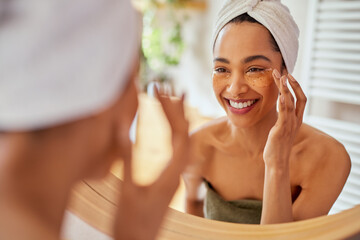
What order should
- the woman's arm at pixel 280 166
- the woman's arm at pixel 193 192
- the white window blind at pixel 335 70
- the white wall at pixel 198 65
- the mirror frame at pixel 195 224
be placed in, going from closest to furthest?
the mirror frame at pixel 195 224 < the woman's arm at pixel 280 166 < the woman's arm at pixel 193 192 < the white window blind at pixel 335 70 < the white wall at pixel 198 65

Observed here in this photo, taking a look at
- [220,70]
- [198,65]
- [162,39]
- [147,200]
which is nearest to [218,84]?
[220,70]

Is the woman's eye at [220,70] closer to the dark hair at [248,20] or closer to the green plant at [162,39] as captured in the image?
the dark hair at [248,20]

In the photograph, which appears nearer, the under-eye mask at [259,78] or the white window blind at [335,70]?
the under-eye mask at [259,78]

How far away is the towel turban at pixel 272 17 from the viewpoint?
566 mm

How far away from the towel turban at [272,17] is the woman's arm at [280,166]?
7 cm

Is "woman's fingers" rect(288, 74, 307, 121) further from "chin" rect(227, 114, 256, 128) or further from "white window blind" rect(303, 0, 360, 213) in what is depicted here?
"white window blind" rect(303, 0, 360, 213)

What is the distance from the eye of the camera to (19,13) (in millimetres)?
211

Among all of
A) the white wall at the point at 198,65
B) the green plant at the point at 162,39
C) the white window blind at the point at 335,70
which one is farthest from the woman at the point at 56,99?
the green plant at the point at 162,39

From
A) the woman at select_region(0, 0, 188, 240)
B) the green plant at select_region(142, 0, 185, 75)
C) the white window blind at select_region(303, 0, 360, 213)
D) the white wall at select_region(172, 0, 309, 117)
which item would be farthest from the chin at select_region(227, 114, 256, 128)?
the green plant at select_region(142, 0, 185, 75)

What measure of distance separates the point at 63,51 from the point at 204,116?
1.13m

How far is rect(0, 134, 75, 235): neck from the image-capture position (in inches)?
8.8

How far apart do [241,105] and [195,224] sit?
214mm

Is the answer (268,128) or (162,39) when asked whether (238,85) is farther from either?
(162,39)

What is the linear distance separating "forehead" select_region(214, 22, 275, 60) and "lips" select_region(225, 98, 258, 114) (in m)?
0.08
